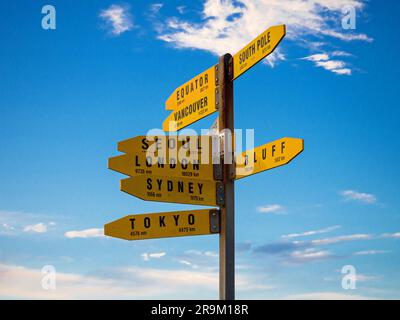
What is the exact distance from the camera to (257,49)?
6.16m

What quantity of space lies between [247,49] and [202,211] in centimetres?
171

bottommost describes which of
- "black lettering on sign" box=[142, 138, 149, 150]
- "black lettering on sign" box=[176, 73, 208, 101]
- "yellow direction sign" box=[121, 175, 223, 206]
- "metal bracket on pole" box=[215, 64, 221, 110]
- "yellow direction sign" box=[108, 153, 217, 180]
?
"yellow direction sign" box=[121, 175, 223, 206]

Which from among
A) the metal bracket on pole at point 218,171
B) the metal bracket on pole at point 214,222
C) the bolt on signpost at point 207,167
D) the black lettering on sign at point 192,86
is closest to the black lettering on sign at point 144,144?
the bolt on signpost at point 207,167

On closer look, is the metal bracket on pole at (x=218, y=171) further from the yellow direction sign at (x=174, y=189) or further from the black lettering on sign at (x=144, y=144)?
the black lettering on sign at (x=144, y=144)

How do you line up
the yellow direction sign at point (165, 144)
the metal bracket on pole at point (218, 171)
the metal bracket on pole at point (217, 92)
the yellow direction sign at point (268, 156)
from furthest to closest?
the metal bracket on pole at point (217, 92) → the metal bracket on pole at point (218, 171) → the yellow direction sign at point (165, 144) → the yellow direction sign at point (268, 156)

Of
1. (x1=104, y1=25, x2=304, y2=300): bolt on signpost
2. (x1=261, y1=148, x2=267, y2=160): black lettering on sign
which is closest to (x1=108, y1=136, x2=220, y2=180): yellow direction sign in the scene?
(x1=104, y1=25, x2=304, y2=300): bolt on signpost

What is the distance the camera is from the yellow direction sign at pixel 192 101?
6.79 metres

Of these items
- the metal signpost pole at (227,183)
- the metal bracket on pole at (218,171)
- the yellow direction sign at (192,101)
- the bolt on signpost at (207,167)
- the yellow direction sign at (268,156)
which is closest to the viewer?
the yellow direction sign at (268,156)

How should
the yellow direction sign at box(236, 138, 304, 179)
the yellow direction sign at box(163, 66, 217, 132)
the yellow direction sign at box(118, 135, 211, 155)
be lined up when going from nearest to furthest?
the yellow direction sign at box(236, 138, 304, 179) → the yellow direction sign at box(118, 135, 211, 155) → the yellow direction sign at box(163, 66, 217, 132)

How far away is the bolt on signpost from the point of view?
593 centimetres

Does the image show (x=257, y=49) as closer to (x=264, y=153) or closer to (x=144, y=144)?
(x=264, y=153)

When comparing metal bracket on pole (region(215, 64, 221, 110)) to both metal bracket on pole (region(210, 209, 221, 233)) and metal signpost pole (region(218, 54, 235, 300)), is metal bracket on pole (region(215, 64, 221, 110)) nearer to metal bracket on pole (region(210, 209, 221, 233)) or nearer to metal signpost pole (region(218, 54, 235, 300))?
metal signpost pole (region(218, 54, 235, 300))

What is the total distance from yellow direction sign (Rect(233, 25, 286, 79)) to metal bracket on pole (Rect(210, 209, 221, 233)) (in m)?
1.45

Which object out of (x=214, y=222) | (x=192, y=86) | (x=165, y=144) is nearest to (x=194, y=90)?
(x=192, y=86)
